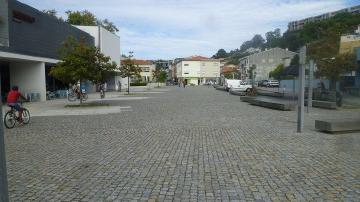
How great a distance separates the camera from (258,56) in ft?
370

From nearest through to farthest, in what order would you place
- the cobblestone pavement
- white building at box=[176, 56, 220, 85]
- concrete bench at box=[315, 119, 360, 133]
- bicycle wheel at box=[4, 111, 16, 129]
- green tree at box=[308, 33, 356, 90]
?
the cobblestone pavement
concrete bench at box=[315, 119, 360, 133]
bicycle wheel at box=[4, 111, 16, 129]
green tree at box=[308, 33, 356, 90]
white building at box=[176, 56, 220, 85]

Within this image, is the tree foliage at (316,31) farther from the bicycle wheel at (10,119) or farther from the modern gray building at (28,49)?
the bicycle wheel at (10,119)

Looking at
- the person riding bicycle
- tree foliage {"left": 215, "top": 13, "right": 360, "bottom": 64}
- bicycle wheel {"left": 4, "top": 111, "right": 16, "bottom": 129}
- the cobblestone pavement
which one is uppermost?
tree foliage {"left": 215, "top": 13, "right": 360, "bottom": 64}

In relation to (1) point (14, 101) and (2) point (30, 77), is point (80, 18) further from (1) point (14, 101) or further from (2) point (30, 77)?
(1) point (14, 101)

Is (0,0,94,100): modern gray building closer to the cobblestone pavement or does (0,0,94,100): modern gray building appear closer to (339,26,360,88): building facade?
the cobblestone pavement

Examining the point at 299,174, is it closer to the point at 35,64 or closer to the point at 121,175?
the point at 121,175

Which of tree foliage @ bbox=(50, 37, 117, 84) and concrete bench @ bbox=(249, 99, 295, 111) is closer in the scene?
concrete bench @ bbox=(249, 99, 295, 111)

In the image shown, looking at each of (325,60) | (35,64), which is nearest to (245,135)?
(325,60)

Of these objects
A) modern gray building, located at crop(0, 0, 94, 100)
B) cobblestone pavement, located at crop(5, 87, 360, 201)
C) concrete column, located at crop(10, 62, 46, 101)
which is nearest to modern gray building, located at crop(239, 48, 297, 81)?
modern gray building, located at crop(0, 0, 94, 100)

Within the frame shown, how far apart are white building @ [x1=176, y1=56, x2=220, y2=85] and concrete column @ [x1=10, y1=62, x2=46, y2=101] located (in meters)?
115

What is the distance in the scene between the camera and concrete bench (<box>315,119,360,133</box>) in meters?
12.0

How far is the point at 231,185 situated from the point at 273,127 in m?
7.84

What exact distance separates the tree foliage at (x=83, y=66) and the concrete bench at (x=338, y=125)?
16412 millimetres

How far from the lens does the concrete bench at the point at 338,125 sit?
12.0 metres
